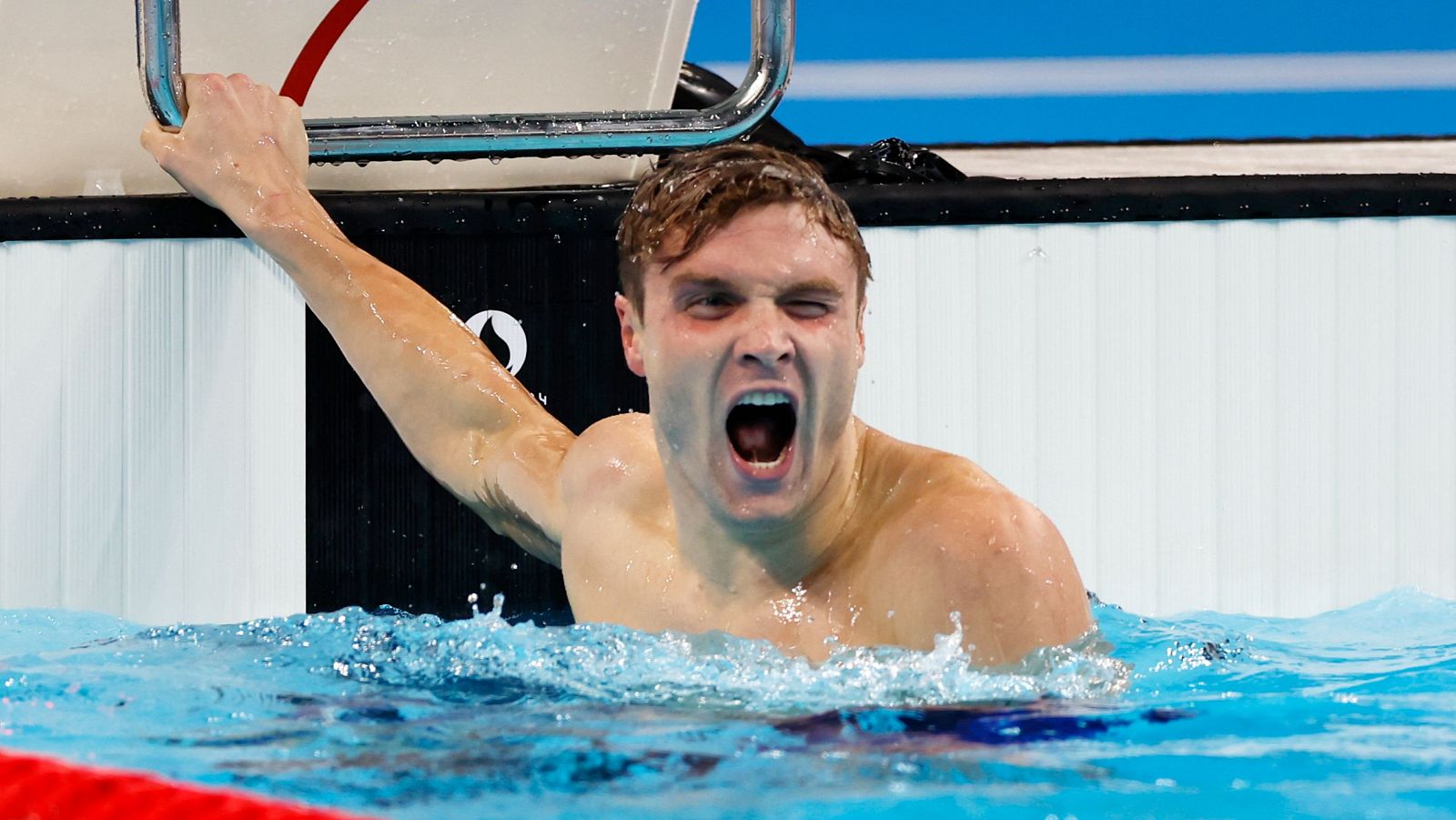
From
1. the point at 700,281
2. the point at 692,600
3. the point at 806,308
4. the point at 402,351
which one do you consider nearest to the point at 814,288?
the point at 806,308

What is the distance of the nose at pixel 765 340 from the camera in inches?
65.4

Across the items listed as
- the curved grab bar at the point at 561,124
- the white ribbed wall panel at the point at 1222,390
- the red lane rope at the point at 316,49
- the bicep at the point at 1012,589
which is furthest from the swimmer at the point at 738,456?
the white ribbed wall panel at the point at 1222,390

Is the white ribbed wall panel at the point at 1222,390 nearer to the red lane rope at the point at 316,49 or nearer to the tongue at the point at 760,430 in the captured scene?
the tongue at the point at 760,430

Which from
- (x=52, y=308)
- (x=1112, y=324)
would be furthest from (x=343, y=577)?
(x=1112, y=324)

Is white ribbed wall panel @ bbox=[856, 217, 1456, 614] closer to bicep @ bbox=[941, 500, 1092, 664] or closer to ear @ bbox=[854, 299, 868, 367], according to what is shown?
ear @ bbox=[854, 299, 868, 367]

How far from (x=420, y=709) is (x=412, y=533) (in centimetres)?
80

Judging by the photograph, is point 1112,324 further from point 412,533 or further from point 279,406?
point 279,406

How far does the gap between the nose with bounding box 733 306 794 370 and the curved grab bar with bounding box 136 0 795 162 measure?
59 cm

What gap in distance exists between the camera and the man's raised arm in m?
2.21

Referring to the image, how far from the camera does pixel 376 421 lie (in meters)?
2.48

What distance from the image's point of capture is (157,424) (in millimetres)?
2490

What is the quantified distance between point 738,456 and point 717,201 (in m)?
0.29

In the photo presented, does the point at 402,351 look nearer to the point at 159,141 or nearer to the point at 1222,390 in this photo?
the point at 159,141

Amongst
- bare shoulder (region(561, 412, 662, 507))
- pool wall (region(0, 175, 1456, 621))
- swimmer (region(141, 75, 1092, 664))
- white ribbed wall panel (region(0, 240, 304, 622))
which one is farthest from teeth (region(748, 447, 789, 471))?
white ribbed wall panel (region(0, 240, 304, 622))
